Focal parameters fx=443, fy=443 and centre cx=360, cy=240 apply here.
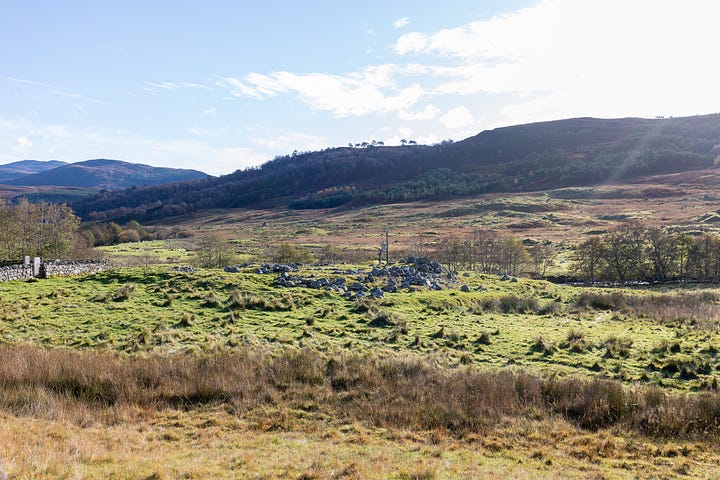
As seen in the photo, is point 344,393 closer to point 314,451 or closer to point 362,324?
point 314,451

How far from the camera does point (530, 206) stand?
11881 centimetres

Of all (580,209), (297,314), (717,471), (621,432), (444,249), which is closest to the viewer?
(717,471)

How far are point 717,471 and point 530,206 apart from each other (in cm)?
11823

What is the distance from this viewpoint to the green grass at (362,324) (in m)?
14.8

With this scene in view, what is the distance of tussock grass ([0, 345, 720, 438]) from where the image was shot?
398 inches

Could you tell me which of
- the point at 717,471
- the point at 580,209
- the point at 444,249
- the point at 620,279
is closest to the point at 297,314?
the point at 717,471

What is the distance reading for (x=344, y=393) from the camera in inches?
453

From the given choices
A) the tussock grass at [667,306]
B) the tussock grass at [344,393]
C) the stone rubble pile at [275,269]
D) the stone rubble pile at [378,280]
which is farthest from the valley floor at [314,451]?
the stone rubble pile at [275,269]

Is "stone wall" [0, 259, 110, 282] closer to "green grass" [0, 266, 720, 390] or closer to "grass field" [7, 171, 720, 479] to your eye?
"green grass" [0, 266, 720, 390]

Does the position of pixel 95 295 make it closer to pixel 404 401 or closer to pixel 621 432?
pixel 404 401

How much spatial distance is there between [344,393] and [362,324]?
759 cm

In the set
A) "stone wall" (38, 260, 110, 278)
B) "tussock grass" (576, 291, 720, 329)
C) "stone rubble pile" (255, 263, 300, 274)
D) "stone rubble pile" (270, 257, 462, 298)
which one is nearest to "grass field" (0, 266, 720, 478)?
"tussock grass" (576, 291, 720, 329)

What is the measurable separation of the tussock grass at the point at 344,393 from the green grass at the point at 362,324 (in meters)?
2.08

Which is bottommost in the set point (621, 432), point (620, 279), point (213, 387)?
point (620, 279)
